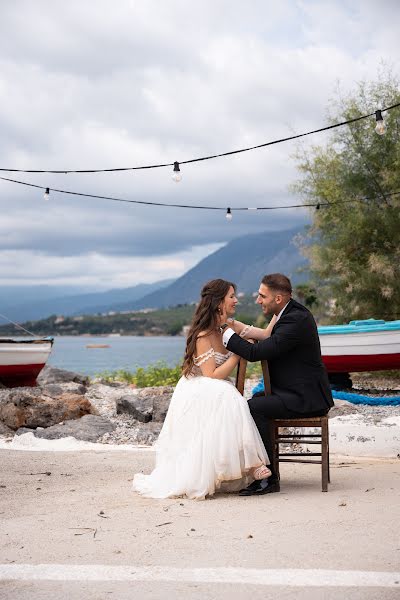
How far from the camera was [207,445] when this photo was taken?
552cm

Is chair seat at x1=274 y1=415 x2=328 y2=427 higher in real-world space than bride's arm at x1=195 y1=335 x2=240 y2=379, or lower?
lower

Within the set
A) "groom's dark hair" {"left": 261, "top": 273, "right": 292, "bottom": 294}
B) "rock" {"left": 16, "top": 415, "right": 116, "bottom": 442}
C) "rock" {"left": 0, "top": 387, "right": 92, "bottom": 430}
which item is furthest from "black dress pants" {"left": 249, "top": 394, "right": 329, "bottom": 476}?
"rock" {"left": 0, "top": 387, "right": 92, "bottom": 430}

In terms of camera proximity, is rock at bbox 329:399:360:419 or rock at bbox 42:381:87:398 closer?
rock at bbox 329:399:360:419

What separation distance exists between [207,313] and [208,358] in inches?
12.7

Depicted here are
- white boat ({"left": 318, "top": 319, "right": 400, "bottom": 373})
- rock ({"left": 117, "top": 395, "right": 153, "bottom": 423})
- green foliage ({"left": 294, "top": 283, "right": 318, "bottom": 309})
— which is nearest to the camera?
rock ({"left": 117, "top": 395, "right": 153, "bottom": 423})

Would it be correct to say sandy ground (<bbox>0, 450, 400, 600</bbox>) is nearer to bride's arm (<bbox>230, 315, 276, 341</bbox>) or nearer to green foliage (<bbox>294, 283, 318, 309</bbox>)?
bride's arm (<bbox>230, 315, 276, 341</bbox>)

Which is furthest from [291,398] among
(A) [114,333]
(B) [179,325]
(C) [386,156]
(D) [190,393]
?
(B) [179,325]

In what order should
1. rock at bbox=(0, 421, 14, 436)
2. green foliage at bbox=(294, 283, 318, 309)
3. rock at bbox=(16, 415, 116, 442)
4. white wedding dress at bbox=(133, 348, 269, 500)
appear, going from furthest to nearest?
1. green foliage at bbox=(294, 283, 318, 309)
2. rock at bbox=(0, 421, 14, 436)
3. rock at bbox=(16, 415, 116, 442)
4. white wedding dress at bbox=(133, 348, 269, 500)

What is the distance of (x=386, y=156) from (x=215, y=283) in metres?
14.1

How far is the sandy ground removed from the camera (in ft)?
11.2

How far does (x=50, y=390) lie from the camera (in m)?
13.3

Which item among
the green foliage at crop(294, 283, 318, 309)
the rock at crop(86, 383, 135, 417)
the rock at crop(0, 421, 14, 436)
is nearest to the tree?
the green foliage at crop(294, 283, 318, 309)

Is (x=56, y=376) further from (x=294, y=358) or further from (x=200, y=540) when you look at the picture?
(x=200, y=540)

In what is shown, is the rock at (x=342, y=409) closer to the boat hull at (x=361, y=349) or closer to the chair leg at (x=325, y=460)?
the boat hull at (x=361, y=349)
